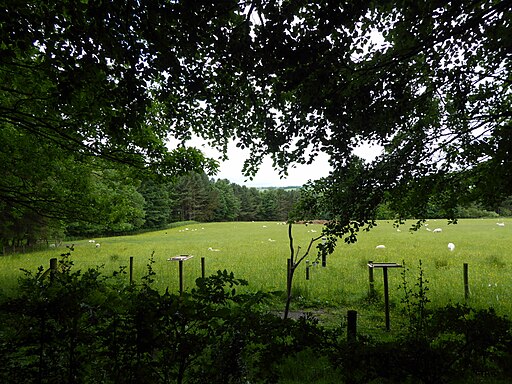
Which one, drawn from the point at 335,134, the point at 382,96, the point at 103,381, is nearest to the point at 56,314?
the point at 103,381

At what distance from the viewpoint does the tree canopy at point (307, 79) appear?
2916 millimetres

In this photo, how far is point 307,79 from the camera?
11.5 ft

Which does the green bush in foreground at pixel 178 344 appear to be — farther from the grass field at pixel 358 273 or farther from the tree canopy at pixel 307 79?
the grass field at pixel 358 273

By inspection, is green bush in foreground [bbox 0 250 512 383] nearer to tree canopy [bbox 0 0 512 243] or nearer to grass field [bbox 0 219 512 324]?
tree canopy [bbox 0 0 512 243]

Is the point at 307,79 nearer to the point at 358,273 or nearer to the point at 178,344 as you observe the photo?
the point at 178,344

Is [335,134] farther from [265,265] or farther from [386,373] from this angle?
[265,265]

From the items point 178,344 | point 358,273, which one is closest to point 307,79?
point 178,344

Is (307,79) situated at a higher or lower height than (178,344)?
higher

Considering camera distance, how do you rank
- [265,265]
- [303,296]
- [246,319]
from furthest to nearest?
[265,265]
[303,296]
[246,319]

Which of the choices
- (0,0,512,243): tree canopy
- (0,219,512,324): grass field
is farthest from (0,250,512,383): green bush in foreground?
(0,219,512,324): grass field

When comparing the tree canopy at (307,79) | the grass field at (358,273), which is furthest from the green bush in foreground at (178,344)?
the grass field at (358,273)

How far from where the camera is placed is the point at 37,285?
125 inches

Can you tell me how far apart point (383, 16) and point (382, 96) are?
4.20ft

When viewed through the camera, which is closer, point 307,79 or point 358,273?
point 307,79
